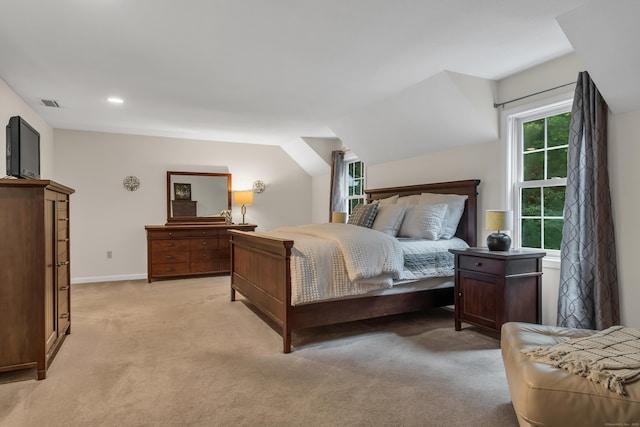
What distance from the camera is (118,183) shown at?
6.03 metres

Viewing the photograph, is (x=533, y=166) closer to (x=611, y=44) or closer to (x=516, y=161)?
(x=516, y=161)

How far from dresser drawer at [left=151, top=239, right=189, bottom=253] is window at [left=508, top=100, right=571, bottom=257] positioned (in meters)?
4.51

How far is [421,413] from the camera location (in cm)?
200

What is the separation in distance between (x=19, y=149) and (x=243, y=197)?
392 centimetres

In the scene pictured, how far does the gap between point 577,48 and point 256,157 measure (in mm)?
5272

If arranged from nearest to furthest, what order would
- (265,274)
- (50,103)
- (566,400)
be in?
1. (566,400)
2. (265,274)
3. (50,103)

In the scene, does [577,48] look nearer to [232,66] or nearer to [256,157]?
[232,66]

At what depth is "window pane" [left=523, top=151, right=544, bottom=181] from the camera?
3.55 meters

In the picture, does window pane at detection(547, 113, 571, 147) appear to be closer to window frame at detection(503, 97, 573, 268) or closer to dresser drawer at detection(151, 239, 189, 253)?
window frame at detection(503, 97, 573, 268)

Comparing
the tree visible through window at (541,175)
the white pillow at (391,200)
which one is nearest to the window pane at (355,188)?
the white pillow at (391,200)

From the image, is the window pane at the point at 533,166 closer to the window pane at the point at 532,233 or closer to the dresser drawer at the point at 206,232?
the window pane at the point at 532,233

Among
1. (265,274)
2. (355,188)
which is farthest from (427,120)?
(355,188)

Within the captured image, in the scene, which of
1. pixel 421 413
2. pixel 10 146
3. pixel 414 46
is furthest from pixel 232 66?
pixel 421 413

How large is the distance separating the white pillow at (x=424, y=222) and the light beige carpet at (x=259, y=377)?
81 cm
